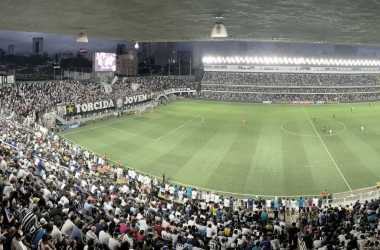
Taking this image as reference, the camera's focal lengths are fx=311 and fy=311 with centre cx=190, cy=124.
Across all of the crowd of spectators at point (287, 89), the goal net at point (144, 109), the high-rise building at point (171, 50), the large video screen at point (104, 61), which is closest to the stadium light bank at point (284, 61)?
the crowd of spectators at point (287, 89)

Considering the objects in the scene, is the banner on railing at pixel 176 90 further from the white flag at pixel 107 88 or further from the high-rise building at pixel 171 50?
the high-rise building at pixel 171 50

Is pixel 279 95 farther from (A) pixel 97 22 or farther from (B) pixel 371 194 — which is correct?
(A) pixel 97 22

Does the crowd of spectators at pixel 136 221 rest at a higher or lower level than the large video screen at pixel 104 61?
lower

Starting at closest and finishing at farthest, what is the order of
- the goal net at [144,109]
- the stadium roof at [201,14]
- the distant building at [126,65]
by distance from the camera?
the stadium roof at [201,14], the goal net at [144,109], the distant building at [126,65]

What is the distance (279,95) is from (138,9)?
231ft

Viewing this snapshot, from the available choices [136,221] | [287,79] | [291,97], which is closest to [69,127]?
[136,221]

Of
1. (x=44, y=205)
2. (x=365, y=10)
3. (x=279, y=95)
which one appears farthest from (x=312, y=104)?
(x=44, y=205)

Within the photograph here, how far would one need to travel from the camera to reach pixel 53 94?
1793 inches

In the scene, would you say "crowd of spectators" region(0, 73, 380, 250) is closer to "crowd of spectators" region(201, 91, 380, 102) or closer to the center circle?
the center circle

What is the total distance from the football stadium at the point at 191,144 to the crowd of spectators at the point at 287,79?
0.72 metres

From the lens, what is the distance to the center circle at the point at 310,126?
40.6 m

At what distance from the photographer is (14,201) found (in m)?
8.57

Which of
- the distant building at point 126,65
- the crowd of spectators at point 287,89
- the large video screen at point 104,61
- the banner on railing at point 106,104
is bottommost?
the banner on railing at point 106,104

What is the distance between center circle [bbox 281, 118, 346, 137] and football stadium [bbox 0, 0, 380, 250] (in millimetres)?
279
